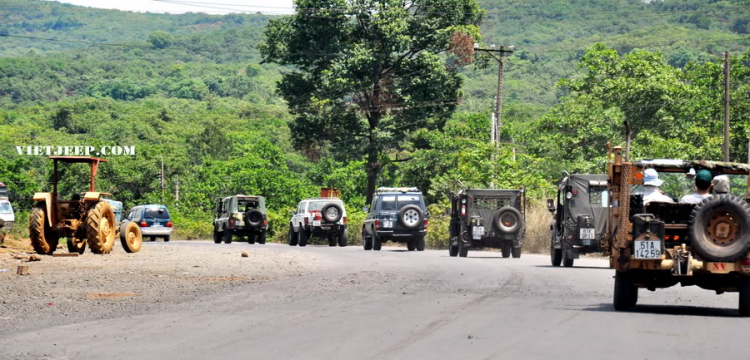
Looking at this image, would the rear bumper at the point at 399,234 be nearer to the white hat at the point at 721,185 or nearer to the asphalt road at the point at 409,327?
the asphalt road at the point at 409,327

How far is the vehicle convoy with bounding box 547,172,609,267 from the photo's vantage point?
1017 inches

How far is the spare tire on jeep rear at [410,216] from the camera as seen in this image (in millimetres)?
36969

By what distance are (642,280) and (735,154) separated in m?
44.5

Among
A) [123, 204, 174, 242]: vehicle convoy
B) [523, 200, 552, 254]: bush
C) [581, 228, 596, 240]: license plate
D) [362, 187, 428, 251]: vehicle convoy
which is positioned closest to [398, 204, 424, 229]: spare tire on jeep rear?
[362, 187, 428, 251]: vehicle convoy

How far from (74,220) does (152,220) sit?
19.5 m

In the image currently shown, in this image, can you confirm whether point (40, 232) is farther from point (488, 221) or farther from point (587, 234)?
point (587, 234)

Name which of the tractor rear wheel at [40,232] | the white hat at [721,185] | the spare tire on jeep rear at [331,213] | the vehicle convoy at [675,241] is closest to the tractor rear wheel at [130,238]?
the tractor rear wheel at [40,232]

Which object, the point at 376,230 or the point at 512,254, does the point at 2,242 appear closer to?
the point at 376,230

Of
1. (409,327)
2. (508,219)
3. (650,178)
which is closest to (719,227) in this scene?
(650,178)

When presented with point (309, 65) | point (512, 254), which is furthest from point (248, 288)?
point (309, 65)

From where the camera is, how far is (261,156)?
267 feet

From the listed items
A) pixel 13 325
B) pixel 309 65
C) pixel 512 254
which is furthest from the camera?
pixel 309 65

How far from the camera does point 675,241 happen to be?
46.3 ft

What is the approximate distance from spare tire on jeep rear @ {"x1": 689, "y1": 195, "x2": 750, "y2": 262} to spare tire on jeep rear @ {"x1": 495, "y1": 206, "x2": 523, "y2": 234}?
18.5 m
